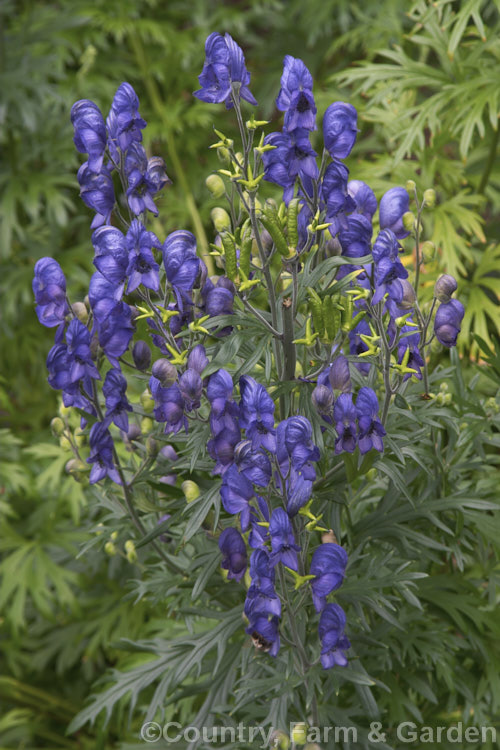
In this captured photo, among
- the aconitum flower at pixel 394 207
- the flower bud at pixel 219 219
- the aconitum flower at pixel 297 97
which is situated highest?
the aconitum flower at pixel 297 97

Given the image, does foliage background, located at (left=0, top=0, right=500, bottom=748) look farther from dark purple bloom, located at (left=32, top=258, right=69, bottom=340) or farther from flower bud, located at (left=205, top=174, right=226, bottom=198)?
dark purple bloom, located at (left=32, top=258, right=69, bottom=340)

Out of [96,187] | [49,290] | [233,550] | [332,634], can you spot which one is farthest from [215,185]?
[332,634]

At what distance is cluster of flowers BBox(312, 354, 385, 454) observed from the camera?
917 mm

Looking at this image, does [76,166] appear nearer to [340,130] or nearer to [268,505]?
[340,130]

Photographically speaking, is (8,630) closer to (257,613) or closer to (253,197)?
(257,613)

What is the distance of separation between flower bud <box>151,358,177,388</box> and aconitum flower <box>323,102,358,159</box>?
12.6 inches

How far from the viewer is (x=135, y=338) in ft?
3.58

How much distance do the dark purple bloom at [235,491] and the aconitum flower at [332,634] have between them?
0.15 metres

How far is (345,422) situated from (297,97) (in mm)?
371

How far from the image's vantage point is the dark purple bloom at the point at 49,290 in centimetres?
102

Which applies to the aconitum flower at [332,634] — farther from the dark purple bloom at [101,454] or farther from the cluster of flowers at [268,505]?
the dark purple bloom at [101,454]

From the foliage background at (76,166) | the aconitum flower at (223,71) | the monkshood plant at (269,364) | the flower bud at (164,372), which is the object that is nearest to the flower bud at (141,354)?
the monkshood plant at (269,364)

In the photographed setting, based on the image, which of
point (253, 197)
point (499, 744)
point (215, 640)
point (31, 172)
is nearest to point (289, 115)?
point (253, 197)

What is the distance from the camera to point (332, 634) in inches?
37.5
